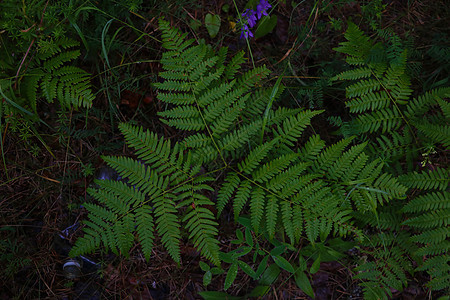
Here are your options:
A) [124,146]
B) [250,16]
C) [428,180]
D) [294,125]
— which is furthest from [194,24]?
[428,180]

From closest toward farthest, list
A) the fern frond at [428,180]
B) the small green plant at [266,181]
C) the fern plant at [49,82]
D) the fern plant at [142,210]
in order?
the fern plant at [142,210] → the small green plant at [266,181] → the fern frond at [428,180] → the fern plant at [49,82]

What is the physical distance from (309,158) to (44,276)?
307cm

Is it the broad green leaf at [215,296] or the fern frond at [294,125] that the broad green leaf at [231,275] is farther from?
the fern frond at [294,125]

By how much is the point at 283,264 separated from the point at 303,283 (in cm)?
32

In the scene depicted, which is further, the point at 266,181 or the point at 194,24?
the point at 194,24

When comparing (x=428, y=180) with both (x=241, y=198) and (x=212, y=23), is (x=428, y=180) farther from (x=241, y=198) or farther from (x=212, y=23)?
(x=212, y=23)

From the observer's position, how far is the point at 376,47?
3.35m

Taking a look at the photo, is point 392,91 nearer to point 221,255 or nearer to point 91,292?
point 221,255

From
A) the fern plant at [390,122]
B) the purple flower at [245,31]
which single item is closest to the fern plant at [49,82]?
the purple flower at [245,31]

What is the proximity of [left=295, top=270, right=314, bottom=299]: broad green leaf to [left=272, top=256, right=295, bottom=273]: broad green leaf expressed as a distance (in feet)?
0.58

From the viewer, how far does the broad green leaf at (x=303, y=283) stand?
3.46 meters

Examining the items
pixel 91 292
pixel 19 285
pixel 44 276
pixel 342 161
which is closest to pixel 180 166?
pixel 342 161

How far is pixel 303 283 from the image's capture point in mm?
3504

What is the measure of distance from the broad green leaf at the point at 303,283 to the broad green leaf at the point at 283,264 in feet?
0.58
